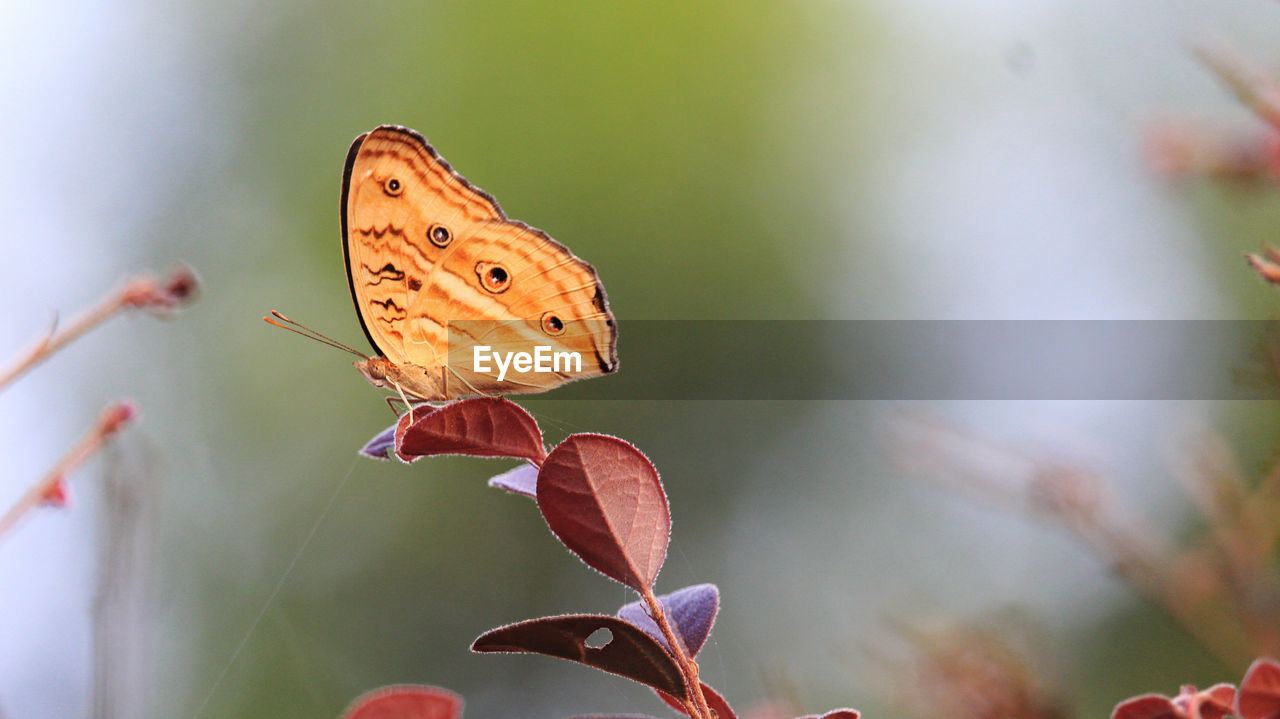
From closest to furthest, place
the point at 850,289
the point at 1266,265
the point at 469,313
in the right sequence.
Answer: the point at 1266,265 → the point at 469,313 → the point at 850,289

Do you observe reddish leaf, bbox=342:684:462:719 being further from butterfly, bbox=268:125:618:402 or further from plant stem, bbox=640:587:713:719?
butterfly, bbox=268:125:618:402

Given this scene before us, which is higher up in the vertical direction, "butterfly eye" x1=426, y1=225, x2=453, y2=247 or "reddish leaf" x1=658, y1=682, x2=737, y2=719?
"butterfly eye" x1=426, y1=225, x2=453, y2=247

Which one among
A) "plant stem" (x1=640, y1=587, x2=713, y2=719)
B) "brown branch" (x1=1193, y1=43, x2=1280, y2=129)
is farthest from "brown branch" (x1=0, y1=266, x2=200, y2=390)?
"brown branch" (x1=1193, y1=43, x2=1280, y2=129)

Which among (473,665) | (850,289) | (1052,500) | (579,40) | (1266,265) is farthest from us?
(850,289)

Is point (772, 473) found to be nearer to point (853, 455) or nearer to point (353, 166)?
point (853, 455)

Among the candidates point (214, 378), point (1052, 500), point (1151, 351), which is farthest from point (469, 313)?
point (214, 378)

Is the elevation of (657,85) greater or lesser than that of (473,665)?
greater
